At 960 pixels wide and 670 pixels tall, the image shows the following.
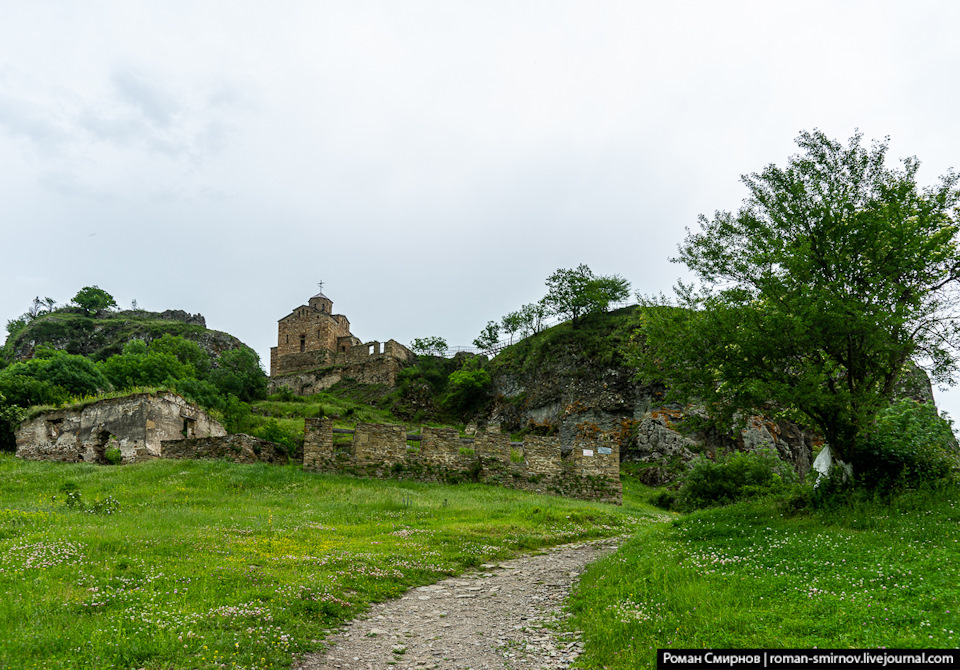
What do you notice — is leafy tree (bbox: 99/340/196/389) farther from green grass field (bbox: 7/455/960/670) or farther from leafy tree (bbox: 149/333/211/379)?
green grass field (bbox: 7/455/960/670)

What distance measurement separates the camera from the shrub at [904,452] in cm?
1223

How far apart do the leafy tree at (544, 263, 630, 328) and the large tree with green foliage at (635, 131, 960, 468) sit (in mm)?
36565

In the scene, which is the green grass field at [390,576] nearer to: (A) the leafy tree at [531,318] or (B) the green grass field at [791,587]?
(B) the green grass field at [791,587]

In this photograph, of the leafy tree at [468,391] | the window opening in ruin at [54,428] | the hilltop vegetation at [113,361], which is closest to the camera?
the window opening in ruin at [54,428]

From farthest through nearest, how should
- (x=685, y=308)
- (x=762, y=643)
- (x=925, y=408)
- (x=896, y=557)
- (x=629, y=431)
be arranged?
(x=629, y=431), (x=685, y=308), (x=925, y=408), (x=896, y=557), (x=762, y=643)

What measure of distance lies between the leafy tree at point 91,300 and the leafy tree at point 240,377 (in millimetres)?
51825

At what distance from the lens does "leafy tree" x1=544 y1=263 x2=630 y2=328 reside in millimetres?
51844

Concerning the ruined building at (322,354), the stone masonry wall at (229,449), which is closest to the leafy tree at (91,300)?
the ruined building at (322,354)

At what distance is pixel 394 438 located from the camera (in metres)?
25.3

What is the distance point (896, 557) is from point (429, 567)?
24.0ft

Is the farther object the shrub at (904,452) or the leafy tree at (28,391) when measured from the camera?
the leafy tree at (28,391)

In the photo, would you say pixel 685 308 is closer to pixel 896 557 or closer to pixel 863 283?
pixel 863 283

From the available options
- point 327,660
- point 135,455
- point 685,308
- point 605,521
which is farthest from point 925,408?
point 135,455

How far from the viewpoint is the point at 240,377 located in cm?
6019
